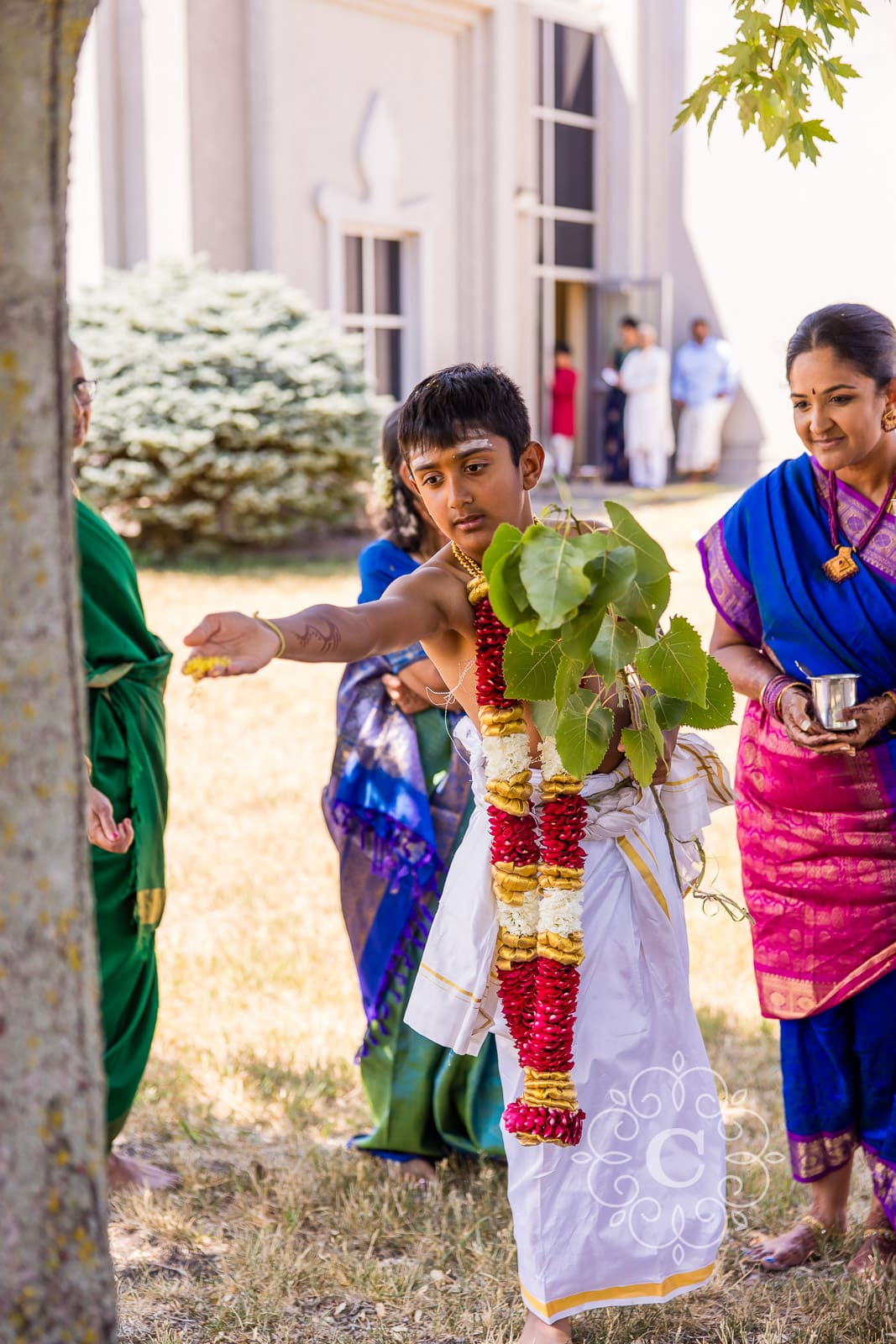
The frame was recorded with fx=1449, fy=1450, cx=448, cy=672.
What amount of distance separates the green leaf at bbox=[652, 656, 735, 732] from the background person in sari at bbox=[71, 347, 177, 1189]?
1.58m

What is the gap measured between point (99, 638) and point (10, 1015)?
211cm

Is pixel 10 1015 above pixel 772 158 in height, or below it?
below

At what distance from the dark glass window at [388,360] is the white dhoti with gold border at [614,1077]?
12351 mm

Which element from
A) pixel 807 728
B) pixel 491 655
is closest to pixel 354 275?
pixel 807 728

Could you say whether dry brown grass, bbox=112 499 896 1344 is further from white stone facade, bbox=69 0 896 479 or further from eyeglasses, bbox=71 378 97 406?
white stone facade, bbox=69 0 896 479

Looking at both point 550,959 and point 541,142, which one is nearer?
point 550,959

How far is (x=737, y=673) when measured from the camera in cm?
346

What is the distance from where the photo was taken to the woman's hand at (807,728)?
3203 millimetres

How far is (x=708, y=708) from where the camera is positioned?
2.63m

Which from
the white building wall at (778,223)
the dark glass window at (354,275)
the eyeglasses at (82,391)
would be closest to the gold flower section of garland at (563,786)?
the eyeglasses at (82,391)

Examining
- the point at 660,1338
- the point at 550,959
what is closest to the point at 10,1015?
the point at 550,959

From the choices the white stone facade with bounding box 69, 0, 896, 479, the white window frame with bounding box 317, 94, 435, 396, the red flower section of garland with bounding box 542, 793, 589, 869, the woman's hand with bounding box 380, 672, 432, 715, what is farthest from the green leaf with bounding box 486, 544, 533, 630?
the white window frame with bounding box 317, 94, 435, 396

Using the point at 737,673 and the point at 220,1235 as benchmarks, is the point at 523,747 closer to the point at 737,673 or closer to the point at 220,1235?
the point at 737,673

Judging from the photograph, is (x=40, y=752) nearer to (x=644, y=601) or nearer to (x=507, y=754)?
(x=644, y=601)
